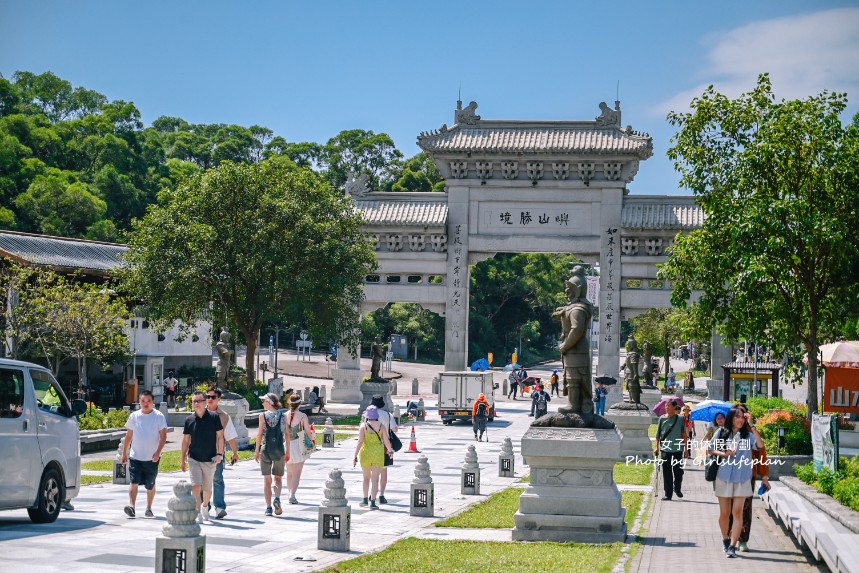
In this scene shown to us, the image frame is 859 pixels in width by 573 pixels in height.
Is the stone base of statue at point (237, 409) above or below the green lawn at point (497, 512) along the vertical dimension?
above

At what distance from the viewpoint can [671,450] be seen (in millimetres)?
20516

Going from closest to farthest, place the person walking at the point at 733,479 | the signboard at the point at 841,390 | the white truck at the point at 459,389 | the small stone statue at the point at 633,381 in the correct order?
the person walking at the point at 733,479 → the small stone statue at the point at 633,381 → the signboard at the point at 841,390 → the white truck at the point at 459,389

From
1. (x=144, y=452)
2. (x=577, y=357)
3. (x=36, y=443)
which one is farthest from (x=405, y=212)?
(x=577, y=357)

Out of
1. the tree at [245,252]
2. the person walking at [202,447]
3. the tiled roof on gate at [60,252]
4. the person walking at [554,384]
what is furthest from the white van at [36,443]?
the person walking at [554,384]

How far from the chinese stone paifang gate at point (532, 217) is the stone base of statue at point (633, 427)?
80.1 ft

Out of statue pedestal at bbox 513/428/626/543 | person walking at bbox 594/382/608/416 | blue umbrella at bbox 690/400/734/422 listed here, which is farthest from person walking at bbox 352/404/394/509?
person walking at bbox 594/382/608/416

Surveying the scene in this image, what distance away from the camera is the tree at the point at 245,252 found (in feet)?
144

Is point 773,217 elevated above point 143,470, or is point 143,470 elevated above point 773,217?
point 773,217

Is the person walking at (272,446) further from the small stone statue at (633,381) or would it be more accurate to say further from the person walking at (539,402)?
the person walking at (539,402)

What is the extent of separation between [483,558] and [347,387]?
44.1 metres

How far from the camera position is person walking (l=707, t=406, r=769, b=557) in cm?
1387

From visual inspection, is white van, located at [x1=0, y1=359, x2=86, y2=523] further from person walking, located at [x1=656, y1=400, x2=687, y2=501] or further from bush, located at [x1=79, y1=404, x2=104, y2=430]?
bush, located at [x1=79, y1=404, x2=104, y2=430]

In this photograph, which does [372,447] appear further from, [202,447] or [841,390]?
[841,390]

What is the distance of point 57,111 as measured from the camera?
98.0 meters
